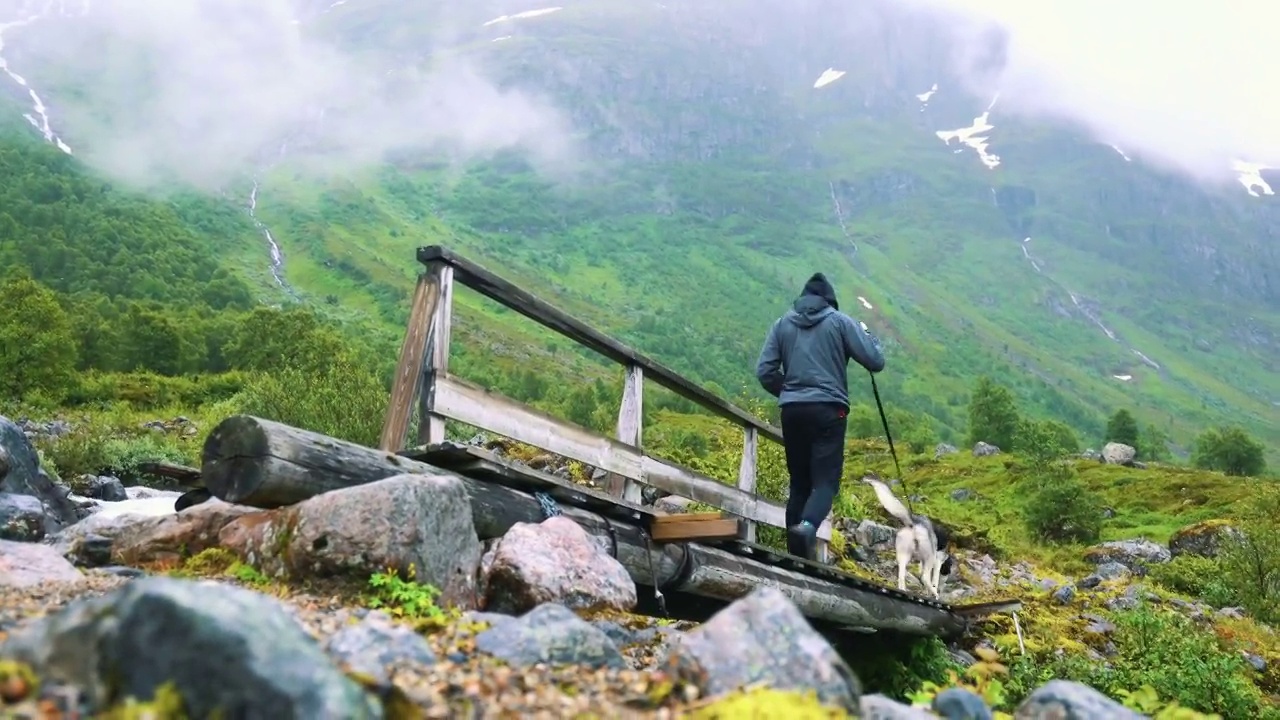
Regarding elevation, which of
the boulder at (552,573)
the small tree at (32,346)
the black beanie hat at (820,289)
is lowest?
the boulder at (552,573)

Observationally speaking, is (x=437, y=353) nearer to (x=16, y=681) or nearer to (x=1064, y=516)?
(x=16, y=681)

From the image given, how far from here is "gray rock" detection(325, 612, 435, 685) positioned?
3764 mm

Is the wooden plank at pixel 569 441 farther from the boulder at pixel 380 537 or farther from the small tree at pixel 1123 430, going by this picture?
the small tree at pixel 1123 430

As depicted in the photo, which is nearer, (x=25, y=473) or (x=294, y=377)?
(x=25, y=473)

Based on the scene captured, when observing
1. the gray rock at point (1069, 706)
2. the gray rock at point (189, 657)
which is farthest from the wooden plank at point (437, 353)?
the gray rock at point (1069, 706)

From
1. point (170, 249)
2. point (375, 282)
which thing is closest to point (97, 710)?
point (170, 249)

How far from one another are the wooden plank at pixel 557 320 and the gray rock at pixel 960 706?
13.8ft

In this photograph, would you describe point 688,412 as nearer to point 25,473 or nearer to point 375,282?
point 25,473

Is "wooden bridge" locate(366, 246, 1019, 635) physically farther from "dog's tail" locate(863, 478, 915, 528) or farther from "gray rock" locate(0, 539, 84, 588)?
"gray rock" locate(0, 539, 84, 588)

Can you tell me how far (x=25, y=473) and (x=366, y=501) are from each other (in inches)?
389

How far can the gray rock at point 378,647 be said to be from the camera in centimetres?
376

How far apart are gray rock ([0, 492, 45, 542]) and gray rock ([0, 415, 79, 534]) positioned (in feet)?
6.54

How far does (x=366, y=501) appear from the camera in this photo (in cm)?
555

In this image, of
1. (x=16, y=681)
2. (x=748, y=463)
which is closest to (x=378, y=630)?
(x=16, y=681)
